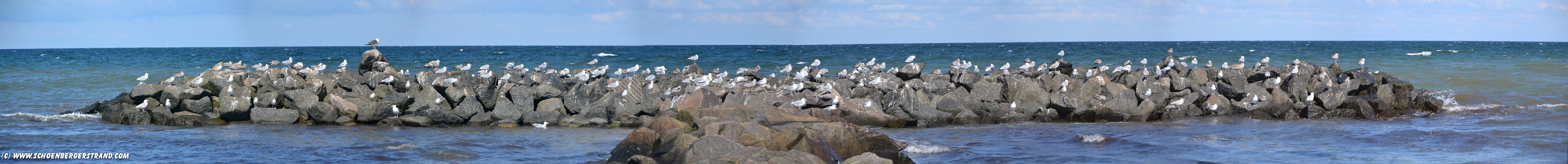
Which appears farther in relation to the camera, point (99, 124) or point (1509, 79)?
point (1509, 79)

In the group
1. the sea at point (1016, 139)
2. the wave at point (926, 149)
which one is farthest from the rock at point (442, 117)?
the wave at point (926, 149)

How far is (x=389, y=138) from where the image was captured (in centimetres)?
855

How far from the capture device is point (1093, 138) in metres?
8.42

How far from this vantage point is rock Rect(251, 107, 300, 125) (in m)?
10.0

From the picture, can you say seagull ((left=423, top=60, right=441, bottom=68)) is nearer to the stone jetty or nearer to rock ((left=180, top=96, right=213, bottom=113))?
the stone jetty

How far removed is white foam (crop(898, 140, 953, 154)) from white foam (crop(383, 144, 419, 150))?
4.33 metres

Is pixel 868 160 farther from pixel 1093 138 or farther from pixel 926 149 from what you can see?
pixel 1093 138

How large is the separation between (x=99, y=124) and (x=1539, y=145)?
14.9 m

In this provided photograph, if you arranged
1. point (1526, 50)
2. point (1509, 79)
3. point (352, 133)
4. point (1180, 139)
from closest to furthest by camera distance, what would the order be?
point (1180, 139), point (352, 133), point (1509, 79), point (1526, 50)

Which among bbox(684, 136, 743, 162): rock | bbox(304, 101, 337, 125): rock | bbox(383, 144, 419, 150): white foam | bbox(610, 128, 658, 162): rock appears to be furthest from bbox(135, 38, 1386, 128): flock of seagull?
bbox(684, 136, 743, 162): rock

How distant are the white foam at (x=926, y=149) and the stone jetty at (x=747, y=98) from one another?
0.55 m

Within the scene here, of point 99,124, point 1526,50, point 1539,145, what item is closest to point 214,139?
point 99,124

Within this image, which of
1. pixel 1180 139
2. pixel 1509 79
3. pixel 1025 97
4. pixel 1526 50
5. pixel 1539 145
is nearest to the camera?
pixel 1539 145

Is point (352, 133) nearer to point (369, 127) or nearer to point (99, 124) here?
point (369, 127)
